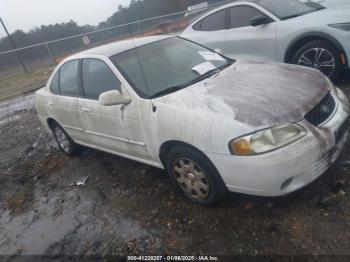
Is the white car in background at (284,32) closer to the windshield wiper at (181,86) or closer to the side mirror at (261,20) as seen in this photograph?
the side mirror at (261,20)

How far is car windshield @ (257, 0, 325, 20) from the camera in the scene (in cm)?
586

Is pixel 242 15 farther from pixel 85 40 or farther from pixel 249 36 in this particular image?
pixel 85 40

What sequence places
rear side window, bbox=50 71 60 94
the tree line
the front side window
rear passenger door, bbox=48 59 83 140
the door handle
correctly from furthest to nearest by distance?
the tree line < the front side window < rear side window, bbox=50 71 60 94 < rear passenger door, bbox=48 59 83 140 < the door handle

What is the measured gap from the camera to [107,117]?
4.02m

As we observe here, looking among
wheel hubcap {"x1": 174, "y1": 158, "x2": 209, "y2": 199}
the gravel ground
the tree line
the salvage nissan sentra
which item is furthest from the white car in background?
the tree line

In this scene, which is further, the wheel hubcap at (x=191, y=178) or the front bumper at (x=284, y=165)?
the wheel hubcap at (x=191, y=178)

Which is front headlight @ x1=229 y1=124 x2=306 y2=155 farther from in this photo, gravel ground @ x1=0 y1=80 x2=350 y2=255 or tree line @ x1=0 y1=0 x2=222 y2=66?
tree line @ x1=0 y1=0 x2=222 y2=66

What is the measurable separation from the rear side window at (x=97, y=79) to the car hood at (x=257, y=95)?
799mm

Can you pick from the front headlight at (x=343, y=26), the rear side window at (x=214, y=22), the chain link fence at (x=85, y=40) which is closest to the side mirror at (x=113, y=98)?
the front headlight at (x=343, y=26)

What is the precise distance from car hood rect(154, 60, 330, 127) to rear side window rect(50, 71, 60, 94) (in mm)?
2369

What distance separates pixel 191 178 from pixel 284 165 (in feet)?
3.21

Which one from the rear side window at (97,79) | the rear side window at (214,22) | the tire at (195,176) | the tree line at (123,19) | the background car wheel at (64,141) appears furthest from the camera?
the tree line at (123,19)

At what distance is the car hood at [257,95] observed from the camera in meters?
2.86

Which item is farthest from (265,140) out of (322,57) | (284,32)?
(284,32)
